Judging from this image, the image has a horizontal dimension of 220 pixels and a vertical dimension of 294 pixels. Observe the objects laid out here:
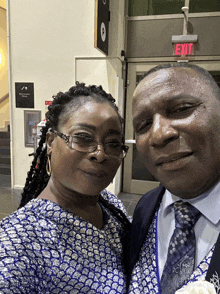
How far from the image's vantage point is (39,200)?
1.00m

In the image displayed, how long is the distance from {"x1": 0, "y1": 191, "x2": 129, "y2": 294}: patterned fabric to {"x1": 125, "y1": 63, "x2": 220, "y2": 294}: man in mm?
197

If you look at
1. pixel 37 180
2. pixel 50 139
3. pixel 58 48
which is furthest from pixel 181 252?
pixel 58 48

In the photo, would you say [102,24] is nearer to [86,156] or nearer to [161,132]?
[86,156]

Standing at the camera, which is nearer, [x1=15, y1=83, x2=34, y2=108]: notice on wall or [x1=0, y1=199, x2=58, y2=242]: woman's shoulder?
[x1=0, y1=199, x2=58, y2=242]: woman's shoulder

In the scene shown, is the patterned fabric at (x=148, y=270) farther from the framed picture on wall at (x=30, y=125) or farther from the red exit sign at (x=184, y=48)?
the framed picture on wall at (x=30, y=125)

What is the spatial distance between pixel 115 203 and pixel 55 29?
395cm

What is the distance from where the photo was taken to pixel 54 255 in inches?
33.5

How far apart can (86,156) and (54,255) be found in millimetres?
383

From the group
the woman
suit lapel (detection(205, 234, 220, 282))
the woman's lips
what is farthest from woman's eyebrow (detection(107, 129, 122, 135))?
suit lapel (detection(205, 234, 220, 282))

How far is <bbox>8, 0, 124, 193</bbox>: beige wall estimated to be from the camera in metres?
4.17

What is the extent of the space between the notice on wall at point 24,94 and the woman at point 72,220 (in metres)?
3.80

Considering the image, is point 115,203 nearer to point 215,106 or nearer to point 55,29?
point 215,106

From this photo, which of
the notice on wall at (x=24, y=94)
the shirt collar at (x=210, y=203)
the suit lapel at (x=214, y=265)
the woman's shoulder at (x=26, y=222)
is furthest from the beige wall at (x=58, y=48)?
the suit lapel at (x=214, y=265)

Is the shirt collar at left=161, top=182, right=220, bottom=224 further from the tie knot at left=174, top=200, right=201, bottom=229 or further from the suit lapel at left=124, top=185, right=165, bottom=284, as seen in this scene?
the suit lapel at left=124, top=185, right=165, bottom=284
